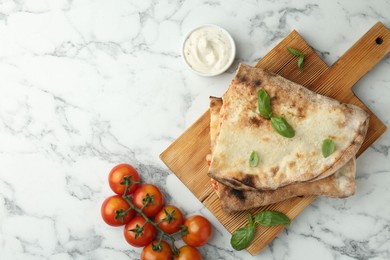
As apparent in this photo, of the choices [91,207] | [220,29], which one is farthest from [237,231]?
[220,29]

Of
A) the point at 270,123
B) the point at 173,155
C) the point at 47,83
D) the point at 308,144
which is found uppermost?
the point at 47,83

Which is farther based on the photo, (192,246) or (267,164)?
(192,246)

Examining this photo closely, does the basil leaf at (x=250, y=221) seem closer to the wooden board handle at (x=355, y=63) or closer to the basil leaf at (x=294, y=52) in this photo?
the wooden board handle at (x=355, y=63)

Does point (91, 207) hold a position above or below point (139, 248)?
above

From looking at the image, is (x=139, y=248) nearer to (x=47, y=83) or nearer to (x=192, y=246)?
(x=192, y=246)

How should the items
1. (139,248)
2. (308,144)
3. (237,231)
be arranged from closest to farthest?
1. (308,144)
2. (237,231)
3. (139,248)

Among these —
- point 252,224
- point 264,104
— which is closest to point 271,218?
point 252,224

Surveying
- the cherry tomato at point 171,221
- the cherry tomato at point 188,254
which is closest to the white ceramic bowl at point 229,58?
the cherry tomato at point 171,221
